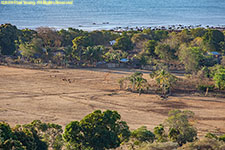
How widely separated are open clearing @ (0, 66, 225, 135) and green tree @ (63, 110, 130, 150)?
7.65m

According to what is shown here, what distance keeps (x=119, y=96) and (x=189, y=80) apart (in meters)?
9.37

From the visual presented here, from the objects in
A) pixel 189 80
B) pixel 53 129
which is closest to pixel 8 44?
pixel 189 80

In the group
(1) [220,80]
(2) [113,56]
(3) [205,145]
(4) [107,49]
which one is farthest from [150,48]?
(3) [205,145]

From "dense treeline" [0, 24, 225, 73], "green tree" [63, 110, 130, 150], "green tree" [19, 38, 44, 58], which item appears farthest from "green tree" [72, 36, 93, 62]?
"green tree" [63, 110, 130, 150]

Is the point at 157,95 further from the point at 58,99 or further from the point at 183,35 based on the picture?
the point at 183,35

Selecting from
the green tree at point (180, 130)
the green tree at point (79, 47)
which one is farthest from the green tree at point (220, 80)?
the green tree at point (79, 47)

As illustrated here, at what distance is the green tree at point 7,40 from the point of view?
47188 millimetres

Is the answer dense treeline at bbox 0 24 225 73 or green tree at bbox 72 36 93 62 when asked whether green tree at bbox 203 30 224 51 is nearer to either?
dense treeline at bbox 0 24 225 73

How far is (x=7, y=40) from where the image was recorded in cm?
4759

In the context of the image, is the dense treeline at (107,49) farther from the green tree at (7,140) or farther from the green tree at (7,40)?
the green tree at (7,140)

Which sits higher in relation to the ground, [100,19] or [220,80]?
[100,19]

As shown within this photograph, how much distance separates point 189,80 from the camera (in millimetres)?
36156

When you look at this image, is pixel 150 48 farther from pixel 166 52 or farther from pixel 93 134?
pixel 93 134

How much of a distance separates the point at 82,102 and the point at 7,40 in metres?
23.4
